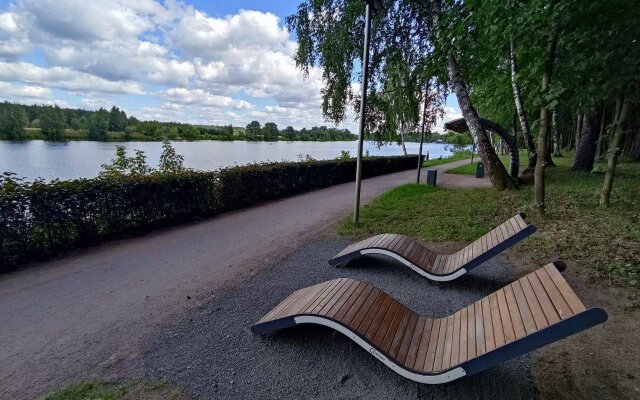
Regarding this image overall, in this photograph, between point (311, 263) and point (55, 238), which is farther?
point (55, 238)

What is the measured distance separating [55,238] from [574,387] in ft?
22.7

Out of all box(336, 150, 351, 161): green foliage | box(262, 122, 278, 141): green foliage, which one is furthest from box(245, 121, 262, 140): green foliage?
box(336, 150, 351, 161): green foliage

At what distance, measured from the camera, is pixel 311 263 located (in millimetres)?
4969

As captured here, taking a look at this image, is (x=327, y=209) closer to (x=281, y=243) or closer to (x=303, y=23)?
(x=281, y=243)

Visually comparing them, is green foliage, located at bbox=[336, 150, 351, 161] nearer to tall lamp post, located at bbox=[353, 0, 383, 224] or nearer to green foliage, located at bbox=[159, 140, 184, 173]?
green foliage, located at bbox=[159, 140, 184, 173]

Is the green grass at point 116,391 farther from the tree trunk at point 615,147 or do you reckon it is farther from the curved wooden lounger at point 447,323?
the tree trunk at point 615,147

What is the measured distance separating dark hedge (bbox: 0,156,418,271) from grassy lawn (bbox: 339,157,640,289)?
346 centimetres

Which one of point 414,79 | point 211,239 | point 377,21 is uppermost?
point 377,21

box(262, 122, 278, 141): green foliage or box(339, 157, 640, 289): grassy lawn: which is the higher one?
box(262, 122, 278, 141): green foliage

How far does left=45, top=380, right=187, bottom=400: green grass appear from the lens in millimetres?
2256

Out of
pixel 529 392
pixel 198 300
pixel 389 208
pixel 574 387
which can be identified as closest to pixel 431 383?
pixel 529 392

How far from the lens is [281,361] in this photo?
264cm

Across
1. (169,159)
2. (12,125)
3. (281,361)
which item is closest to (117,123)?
(12,125)

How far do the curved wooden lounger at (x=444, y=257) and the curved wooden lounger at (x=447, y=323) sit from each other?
1168mm
